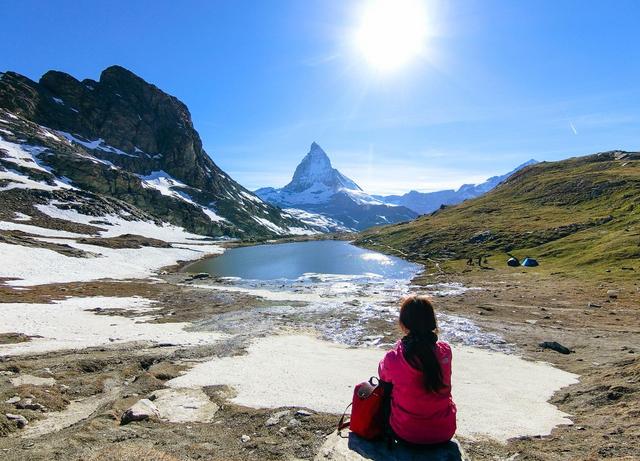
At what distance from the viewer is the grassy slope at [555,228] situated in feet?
266

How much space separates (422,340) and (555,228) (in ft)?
407

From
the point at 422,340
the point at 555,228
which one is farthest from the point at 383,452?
the point at 555,228

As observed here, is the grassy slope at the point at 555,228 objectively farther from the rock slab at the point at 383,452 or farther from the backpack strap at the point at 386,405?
the backpack strap at the point at 386,405

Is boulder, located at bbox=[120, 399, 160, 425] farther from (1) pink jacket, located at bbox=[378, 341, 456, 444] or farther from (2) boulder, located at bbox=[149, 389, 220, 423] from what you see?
(1) pink jacket, located at bbox=[378, 341, 456, 444]

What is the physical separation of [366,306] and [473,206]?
162 metres

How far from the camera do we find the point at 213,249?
532 feet

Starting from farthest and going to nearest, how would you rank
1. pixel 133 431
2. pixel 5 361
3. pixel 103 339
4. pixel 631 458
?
pixel 103 339
pixel 5 361
pixel 133 431
pixel 631 458

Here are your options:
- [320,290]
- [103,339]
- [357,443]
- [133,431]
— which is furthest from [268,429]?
[320,290]

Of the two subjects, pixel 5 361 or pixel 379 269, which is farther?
pixel 379 269

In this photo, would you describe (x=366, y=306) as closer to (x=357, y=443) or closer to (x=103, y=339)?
(x=103, y=339)

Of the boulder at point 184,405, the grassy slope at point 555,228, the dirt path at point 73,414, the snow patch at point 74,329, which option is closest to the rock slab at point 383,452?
the boulder at point 184,405

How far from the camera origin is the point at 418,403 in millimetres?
8117

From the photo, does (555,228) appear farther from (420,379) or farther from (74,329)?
(420,379)

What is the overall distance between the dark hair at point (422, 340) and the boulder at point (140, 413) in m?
11.1
